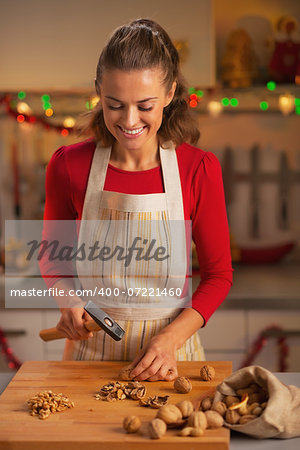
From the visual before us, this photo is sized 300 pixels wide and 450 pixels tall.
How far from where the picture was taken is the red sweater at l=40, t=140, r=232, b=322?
4.59 feet

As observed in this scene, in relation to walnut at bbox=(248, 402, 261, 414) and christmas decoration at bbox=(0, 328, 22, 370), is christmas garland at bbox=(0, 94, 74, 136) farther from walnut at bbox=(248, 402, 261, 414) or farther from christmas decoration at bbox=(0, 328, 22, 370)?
walnut at bbox=(248, 402, 261, 414)

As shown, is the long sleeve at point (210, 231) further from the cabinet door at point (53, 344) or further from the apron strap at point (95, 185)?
the cabinet door at point (53, 344)

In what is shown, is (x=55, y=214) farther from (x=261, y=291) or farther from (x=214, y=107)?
(x=214, y=107)

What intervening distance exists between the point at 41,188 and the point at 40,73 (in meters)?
0.63

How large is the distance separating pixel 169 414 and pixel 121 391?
0.16m

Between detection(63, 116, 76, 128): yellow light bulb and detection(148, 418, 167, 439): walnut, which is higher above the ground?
detection(63, 116, 76, 128): yellow light bulb

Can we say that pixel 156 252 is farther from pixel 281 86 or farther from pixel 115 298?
pixel 281 86

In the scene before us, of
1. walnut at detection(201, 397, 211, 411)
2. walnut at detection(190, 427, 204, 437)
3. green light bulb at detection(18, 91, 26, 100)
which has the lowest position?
walnut at detection(201, 397, 211, 411)

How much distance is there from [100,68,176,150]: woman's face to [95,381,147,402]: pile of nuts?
18.3 inches

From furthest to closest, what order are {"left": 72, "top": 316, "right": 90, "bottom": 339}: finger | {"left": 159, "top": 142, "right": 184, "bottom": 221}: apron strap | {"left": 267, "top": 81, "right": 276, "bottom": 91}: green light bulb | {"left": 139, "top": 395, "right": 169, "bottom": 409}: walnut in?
{"left": 267, "top": 81, "right": 276, "bottom": 91}: green light bulb → {"left": 159, "top": 142, "right": 184, "bottom": 221}: apron strap → {"left": 72, "top": 316, "right": 90, "bottom": 339}: finger → {"left": 139, "top": 395, "right": 169, "bottom": 409}: walnut

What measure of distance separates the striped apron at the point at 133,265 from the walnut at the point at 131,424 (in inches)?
16.4

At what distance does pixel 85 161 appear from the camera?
4.84 feet

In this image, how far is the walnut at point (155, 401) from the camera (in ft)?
3.56

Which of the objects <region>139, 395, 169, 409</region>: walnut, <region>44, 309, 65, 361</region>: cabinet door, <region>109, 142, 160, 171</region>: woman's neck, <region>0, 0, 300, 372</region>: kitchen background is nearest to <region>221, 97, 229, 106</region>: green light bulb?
<region>0, 0, 300, 372</region>: kitchen background
